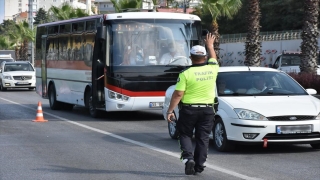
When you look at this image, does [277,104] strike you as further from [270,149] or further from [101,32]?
[101,32]

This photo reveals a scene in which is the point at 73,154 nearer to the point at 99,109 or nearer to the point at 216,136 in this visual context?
the point at 216,136

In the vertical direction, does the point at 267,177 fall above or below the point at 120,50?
below

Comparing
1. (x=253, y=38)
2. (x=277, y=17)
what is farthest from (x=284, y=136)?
(x=277, y=17)

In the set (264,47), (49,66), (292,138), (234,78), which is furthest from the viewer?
(264,47)

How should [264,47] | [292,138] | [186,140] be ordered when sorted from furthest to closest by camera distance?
[264,47] < [292,138] < [186,140]

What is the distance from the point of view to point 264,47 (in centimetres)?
6375

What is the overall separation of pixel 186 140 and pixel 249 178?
3.18 feet

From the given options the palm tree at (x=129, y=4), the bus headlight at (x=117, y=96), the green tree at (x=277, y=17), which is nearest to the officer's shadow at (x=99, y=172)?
the bus headlight at (x=117, y=96)

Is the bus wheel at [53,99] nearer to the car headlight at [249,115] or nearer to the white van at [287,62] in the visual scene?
the white van at [287,62]

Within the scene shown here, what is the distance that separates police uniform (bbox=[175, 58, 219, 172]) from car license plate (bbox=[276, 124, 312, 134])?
2.46 meters

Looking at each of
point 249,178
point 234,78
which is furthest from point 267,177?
point 234,78

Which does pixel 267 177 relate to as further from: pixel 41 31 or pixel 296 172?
pixel 41 31

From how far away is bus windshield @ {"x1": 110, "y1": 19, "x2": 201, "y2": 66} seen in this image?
1939 cm

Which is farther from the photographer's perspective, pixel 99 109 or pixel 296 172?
pixel 99 109
